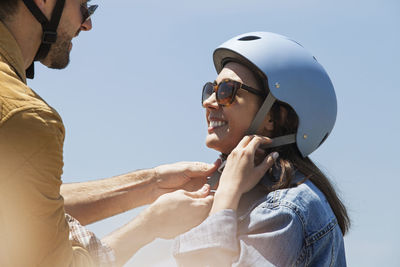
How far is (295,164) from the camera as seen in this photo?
5957 mm

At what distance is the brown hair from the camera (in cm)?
579

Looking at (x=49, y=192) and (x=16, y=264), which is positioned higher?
(x=49, y=192)

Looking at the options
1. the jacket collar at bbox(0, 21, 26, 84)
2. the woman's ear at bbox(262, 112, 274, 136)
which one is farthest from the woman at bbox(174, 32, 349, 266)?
the jacket collar at bbox(0, 21, 26, 84)

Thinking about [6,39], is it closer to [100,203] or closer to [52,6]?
[52,6]

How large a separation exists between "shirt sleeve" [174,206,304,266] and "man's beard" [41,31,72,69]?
2008mm

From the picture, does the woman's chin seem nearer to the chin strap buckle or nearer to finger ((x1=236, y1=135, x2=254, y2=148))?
finger ((x1=236, y1=135, x2=254, y2=148))

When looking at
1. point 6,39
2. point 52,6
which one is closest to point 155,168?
point 52,6

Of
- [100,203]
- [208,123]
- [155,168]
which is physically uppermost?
[208,123]

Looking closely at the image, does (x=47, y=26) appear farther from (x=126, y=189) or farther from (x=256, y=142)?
(x=126, y=189)

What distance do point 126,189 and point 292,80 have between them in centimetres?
244

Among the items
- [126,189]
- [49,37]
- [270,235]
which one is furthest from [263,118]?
[49,37]

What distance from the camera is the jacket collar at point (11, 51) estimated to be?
3758 mm

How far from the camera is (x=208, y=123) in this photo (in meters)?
6.18

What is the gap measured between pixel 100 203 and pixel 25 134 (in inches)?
140
